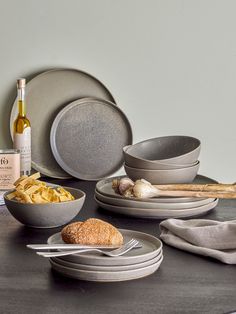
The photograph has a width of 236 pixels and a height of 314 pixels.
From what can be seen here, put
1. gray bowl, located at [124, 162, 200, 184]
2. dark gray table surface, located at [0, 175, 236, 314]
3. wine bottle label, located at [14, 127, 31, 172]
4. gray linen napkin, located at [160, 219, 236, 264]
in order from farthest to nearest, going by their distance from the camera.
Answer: wine bottle label, located at [14, 127, 31, 172] → gray bowl, located at [124, 162, 200, 184] → gray linen napkin, located at [160, 219, 236, 264] → dark gray table surface, located at [0, 175, 236, 314]

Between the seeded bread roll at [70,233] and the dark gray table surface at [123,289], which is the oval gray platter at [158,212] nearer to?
the dark gray table surface at [123,289]

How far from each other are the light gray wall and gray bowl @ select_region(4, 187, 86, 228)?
1.18 metres

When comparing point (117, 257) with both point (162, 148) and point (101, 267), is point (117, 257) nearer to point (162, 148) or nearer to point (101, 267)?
point (101, 267)

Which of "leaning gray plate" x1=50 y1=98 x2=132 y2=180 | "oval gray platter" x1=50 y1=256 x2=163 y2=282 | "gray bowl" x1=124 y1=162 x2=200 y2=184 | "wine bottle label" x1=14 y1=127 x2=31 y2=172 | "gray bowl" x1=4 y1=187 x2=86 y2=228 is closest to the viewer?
"oval gray platter" x1=50 y1=256 x2=163 y2=282

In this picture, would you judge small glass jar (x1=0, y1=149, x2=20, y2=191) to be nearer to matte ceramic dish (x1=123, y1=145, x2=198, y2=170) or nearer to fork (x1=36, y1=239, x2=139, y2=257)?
matte ceramic dish (x1=123, y1=145, x2=198, y2=170)

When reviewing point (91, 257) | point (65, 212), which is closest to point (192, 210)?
point (65, 212)

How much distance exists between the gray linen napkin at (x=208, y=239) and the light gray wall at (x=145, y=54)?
1.29 meters

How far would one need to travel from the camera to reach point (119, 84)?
281 centimetres

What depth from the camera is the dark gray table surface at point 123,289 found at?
1.16 meters

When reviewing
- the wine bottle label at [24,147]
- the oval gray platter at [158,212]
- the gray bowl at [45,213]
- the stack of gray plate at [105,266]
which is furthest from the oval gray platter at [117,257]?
the wine bottle label at [24,147]

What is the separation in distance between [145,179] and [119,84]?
95 cm

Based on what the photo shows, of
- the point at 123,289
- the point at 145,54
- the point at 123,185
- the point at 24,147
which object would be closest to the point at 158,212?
the point at 123,185

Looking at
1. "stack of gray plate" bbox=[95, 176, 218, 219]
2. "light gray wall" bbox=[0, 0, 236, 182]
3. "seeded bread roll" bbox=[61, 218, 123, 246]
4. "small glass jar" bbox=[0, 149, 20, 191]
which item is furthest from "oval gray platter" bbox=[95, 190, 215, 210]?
"light gray wall" bbox=[0, 0, 236, 182]

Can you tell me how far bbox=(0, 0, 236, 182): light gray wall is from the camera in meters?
2.77
